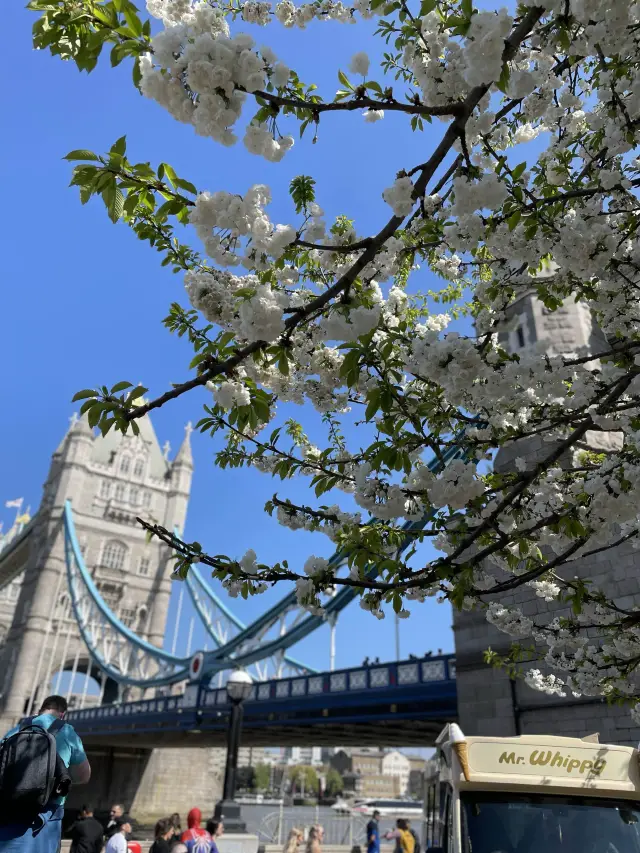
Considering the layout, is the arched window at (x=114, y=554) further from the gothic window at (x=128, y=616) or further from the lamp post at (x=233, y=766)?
the lamp post at (x=233, y=766)

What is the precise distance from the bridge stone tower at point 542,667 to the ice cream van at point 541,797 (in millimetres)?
A: 3946

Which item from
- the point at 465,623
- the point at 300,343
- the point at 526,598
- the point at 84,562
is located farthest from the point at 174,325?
the point at 84,562

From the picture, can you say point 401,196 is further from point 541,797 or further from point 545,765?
point 541,797

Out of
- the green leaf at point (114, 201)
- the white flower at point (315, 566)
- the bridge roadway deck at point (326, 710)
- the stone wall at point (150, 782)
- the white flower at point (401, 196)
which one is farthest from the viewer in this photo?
the stone wall at point (150, 782)

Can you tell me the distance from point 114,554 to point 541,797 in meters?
59.5

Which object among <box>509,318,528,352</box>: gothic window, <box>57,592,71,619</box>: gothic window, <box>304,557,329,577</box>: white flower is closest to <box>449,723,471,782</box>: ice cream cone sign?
<box>304,557,329,577</box>: white flower

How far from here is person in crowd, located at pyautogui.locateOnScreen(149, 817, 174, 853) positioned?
712 cm

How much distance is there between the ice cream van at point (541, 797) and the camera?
4637 millimetres

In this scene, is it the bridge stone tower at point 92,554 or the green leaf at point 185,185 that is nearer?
the green leaf at point 185,185

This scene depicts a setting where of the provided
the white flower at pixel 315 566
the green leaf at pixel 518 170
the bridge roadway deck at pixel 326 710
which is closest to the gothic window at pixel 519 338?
the bridge roadway deck at pixel 326 710

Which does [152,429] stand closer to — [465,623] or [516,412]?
[465,623]

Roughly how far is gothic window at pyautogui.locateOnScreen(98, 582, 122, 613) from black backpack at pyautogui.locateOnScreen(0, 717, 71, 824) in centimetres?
5843

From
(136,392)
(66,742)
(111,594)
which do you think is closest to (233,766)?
(66,742)

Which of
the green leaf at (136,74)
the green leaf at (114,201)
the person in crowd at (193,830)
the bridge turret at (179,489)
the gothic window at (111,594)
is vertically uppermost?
the bridge turret at (179,489)
